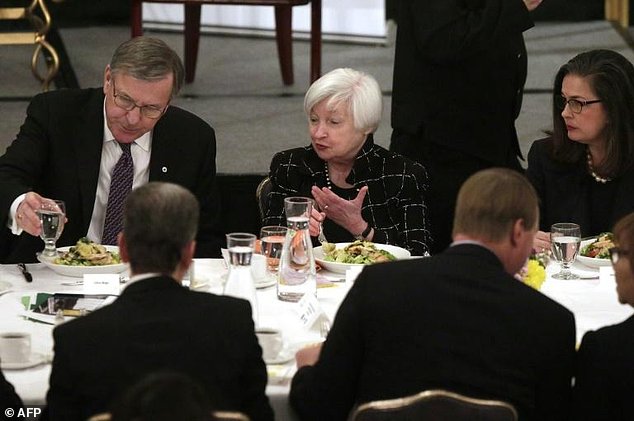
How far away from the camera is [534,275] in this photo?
3.85 metres

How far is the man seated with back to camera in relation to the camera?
282 cm

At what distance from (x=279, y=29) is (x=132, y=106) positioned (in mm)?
3098

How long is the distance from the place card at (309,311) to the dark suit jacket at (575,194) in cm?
144

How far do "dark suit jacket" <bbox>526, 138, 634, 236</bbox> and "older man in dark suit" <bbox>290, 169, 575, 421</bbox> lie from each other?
1660 millimetres

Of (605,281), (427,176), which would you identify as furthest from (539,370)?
(427,176)

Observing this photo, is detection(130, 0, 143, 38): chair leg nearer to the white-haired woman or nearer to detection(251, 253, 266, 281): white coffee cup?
the white-haired woman

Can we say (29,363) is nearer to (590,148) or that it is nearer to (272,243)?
(272,243)

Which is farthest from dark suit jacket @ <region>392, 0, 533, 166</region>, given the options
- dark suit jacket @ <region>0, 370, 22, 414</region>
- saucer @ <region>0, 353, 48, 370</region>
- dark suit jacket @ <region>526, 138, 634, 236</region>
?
dark suit jacket @ <region>0, 370, 22, 414</region>

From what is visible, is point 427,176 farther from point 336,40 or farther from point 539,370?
point 336,40

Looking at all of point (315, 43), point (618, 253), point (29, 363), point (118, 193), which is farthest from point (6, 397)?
point (315, 43)

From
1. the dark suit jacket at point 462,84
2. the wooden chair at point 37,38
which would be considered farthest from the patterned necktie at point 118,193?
the wooden chair at point 37,38

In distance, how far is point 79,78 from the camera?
25.2ft

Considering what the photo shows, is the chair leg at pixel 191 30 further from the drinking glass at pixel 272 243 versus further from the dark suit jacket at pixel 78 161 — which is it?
the drinking glass at pixel 272 243

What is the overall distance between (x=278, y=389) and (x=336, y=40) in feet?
18.8
